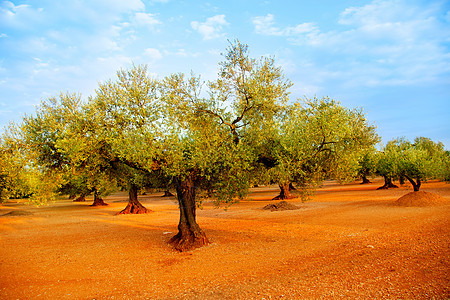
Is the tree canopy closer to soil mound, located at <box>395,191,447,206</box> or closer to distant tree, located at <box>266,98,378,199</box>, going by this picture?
distant tree, located at <box>266,98,378,199</box>

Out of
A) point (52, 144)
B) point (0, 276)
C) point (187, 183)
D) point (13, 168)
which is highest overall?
point (52, 144)

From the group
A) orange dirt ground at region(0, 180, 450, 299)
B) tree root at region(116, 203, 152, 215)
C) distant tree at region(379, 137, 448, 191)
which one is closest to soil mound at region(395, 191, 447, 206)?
orange dirt ground at region(0, 180, 450, 299)

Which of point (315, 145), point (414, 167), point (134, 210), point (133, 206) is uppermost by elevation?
point (315, 145)

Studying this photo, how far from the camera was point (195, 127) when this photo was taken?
14836 millimetres

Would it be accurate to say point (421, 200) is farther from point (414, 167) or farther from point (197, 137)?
point (197, 137)

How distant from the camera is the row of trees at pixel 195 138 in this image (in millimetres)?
13891

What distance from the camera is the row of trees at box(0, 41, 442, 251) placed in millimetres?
13891

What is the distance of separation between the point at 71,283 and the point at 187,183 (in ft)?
23.3

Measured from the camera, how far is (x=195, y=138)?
13.8 m

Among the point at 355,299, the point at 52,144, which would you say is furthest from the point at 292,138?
the point at 52,144

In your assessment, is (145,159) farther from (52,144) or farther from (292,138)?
(292,138)

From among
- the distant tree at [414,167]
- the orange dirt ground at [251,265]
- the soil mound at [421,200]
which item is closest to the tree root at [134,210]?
the orange dirt ground at [251,265]

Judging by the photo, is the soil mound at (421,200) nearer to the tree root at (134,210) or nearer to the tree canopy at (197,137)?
the tree canopy at (197,137)

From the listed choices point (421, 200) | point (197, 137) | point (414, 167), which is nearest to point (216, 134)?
point (197, 137)
